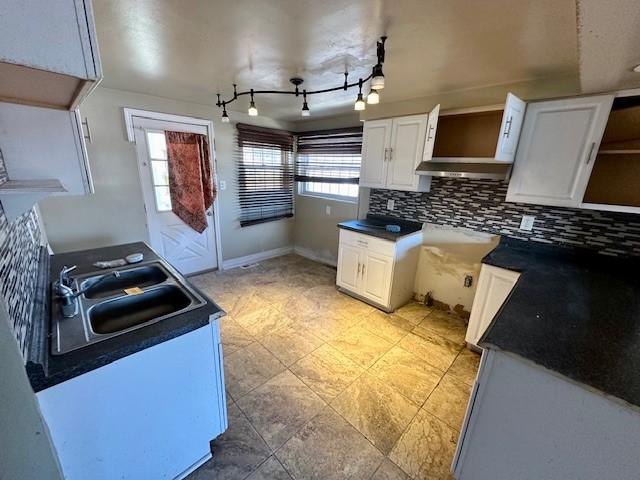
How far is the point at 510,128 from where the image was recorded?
1.82 m

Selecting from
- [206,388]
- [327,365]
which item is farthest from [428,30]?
[327,365]

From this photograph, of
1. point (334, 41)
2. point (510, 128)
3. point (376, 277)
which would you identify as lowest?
point (376, 277)

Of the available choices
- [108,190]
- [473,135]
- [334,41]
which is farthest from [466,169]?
[108,190]

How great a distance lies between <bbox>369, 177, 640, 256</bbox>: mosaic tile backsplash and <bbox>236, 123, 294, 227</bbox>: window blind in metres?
1.74

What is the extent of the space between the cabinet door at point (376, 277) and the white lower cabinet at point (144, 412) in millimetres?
1851

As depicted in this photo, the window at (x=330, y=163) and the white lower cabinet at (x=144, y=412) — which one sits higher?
the window at (x=330, y=163)

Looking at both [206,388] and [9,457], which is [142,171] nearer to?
[206,388]

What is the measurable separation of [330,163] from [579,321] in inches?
126

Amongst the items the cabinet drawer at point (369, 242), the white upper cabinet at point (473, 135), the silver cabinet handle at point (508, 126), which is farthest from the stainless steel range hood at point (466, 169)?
the cabinet drawer at point (369, 242)

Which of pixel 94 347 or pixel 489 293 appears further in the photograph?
pixel 489 293

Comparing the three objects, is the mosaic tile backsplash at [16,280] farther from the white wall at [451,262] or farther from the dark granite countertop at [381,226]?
the white wall at [451,262]

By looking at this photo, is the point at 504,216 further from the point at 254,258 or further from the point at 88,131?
the point at 88,131

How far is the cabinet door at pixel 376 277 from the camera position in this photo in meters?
2.67

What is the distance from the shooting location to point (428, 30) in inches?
53.0
